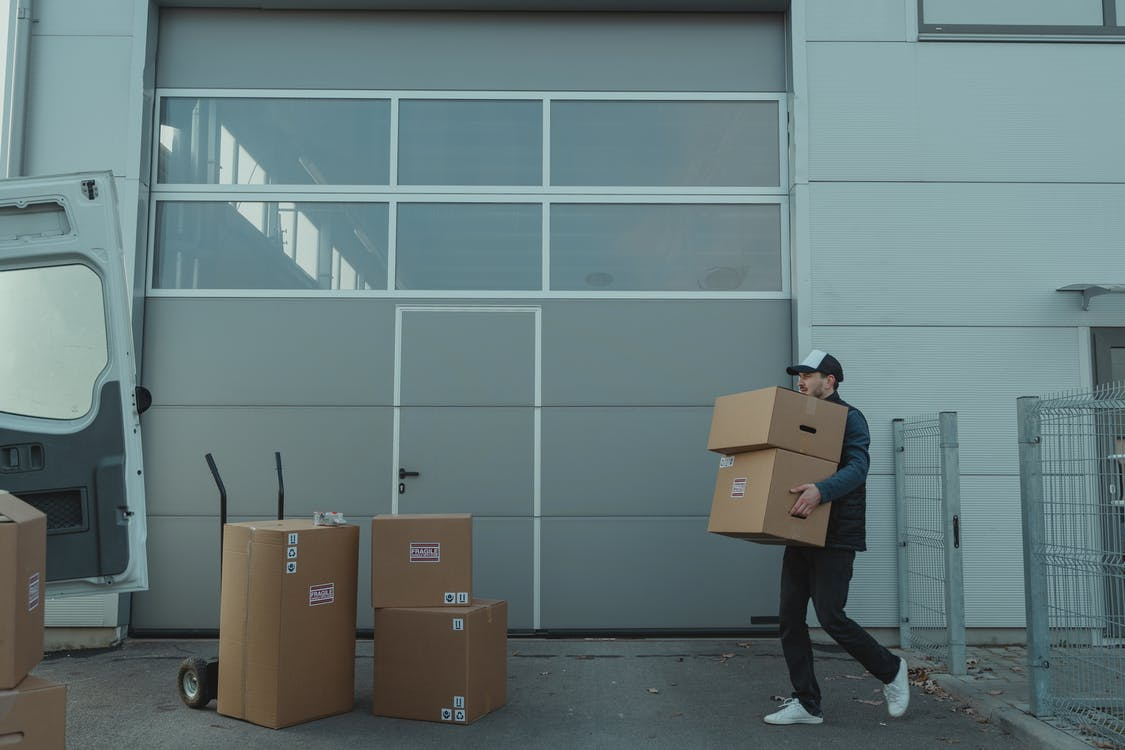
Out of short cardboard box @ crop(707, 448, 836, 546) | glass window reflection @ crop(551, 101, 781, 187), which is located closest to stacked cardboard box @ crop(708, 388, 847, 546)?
short cardboard box @ crop(707, 448, 836, 546)

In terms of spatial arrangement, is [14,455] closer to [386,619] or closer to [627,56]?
[386,619]

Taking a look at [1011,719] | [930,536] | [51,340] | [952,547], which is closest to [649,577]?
[930,536]

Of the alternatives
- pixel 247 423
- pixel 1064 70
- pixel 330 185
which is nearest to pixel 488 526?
pixel 247 423

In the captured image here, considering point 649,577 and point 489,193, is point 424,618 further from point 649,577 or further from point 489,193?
point 489,193

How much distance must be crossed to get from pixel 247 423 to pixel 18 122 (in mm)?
2512

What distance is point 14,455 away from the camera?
3883mm

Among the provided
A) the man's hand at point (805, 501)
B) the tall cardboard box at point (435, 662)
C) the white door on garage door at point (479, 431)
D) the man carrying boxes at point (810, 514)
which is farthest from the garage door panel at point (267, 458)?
the man's hand at point (805, 501)

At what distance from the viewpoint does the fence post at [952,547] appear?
531 cm

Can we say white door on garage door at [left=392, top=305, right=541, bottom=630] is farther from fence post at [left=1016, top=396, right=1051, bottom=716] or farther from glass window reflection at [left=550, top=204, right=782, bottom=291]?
fence post at [left=1016, top=396, right=1051, bottom=716]

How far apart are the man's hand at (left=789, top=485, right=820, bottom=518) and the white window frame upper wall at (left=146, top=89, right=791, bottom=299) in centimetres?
243

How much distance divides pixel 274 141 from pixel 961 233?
474 cm

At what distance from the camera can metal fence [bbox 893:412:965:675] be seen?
5.35 m

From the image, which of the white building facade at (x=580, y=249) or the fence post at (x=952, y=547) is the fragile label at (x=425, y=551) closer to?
the white building facade at (x=580, y=249)

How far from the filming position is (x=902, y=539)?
20.2 feet
